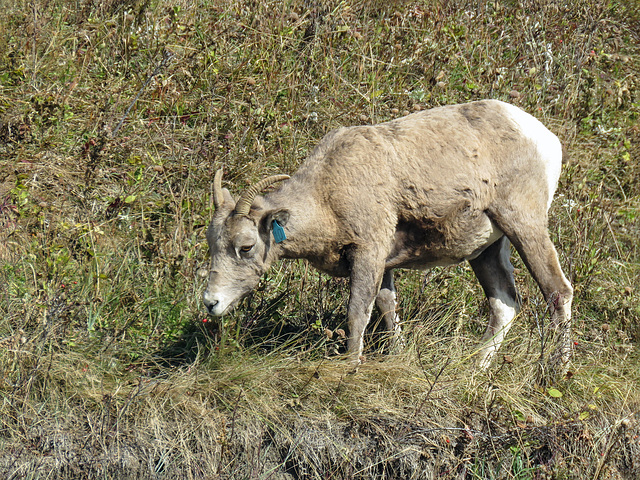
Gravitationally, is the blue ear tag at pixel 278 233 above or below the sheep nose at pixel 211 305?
above

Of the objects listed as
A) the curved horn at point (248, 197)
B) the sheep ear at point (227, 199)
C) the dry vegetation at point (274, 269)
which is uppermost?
the curved horn at point (248, 197)

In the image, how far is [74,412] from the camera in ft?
16.0

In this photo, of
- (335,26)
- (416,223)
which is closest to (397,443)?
(416,223)

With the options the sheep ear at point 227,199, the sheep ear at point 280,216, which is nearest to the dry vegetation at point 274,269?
→ the sheep ear at point 280,216

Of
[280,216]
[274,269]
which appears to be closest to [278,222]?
[280,216]

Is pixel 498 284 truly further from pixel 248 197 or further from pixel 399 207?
pixel 248 197

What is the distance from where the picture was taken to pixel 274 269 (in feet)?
21.4

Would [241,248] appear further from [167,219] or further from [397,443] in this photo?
[167,219]

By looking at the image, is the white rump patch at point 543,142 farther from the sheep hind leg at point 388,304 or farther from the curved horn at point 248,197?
the curved horn at point 248,197

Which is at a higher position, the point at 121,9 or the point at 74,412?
the point at 121,9

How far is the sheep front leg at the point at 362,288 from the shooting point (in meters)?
4.99

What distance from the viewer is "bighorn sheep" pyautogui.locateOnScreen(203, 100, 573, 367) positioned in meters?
4.98

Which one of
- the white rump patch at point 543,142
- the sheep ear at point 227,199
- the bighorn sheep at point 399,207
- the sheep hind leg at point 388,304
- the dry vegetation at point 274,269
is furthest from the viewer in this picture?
the sheep hind leg at point 388,304

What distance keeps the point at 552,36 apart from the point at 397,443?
6.06 meters
